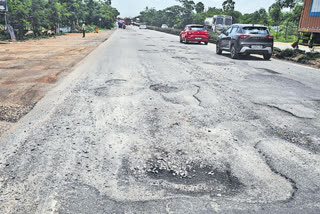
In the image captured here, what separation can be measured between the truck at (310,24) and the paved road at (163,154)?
14970 millimetres

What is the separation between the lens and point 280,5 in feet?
142

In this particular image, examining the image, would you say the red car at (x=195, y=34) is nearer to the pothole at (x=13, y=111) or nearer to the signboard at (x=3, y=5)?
the signboard at (x=3, y=5)

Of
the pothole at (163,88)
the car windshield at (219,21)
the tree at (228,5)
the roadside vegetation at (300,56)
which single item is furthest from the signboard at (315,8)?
the tree at (228,5)

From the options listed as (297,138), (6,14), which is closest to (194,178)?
(297,138)

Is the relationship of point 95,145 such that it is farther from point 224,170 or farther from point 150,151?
point 224,170

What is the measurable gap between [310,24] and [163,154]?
19682mm

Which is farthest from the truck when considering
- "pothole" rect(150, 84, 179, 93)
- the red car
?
"pothole" rect(150, 84, 179, 93)

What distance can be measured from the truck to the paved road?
49.1 ft

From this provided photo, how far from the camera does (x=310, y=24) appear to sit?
18516 mm

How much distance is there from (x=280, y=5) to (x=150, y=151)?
157ft

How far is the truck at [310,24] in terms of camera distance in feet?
58.5

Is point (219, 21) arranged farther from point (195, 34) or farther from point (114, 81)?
point (114, 81)

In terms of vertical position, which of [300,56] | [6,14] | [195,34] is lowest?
[300,56]

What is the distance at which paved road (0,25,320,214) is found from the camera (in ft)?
7.60
